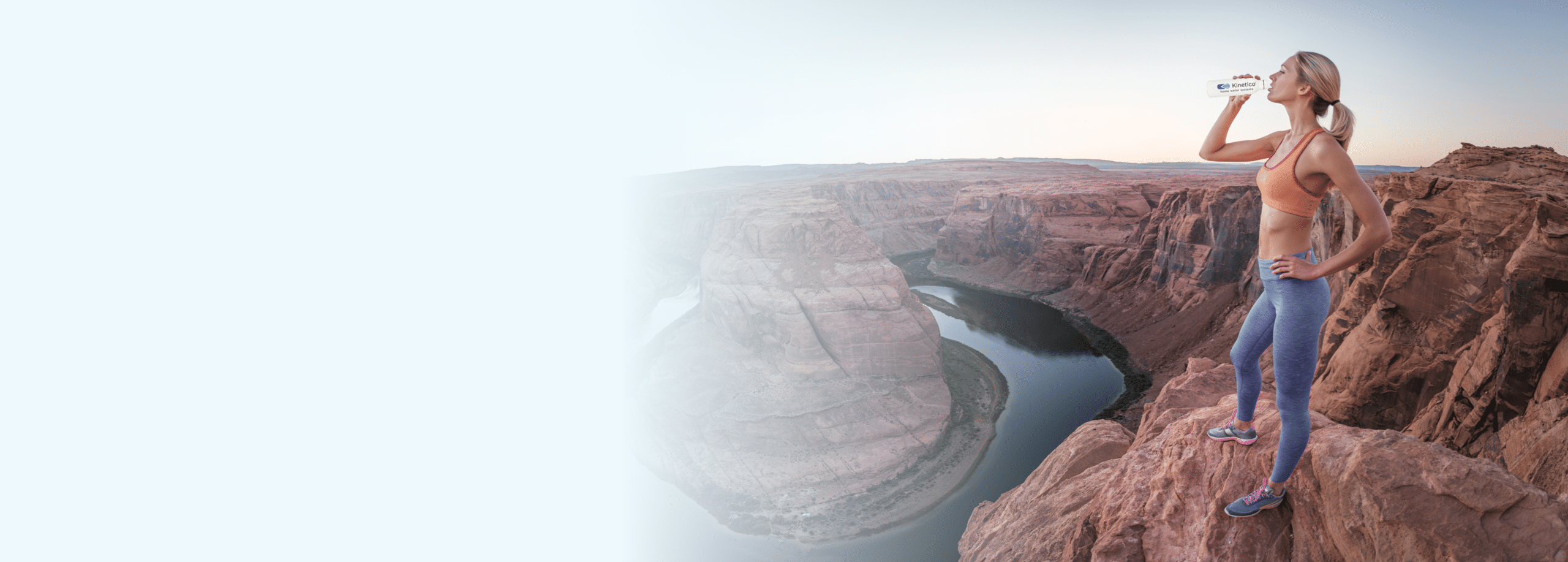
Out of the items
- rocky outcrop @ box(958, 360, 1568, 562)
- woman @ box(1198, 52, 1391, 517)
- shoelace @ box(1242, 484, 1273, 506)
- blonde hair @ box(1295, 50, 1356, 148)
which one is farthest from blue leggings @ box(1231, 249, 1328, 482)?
blonde hair @ box(1295, 50, 1356, 148)

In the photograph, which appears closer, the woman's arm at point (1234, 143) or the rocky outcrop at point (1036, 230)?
the woman's arm at point (1234, 143)

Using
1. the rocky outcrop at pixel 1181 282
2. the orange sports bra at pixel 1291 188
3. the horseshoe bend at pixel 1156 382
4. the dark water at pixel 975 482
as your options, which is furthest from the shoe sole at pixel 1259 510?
the rocky outcrop at pixel 1181 282

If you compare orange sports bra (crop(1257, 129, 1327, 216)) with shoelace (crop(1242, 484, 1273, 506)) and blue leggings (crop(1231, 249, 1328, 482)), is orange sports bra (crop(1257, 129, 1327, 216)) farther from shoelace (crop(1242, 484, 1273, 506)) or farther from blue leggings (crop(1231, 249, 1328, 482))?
shoelace (crop(1242, 484, 1273, 506))

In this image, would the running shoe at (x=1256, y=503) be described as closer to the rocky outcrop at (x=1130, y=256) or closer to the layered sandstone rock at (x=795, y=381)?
the layered sandstone rock at (x=795, y=381)

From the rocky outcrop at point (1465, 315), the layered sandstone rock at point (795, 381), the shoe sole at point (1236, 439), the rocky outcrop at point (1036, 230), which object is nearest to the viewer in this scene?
the shoe sole at point (1236, 439)

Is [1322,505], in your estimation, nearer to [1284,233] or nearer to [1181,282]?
[1284,233]

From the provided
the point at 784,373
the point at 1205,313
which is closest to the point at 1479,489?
the point at 784,373
